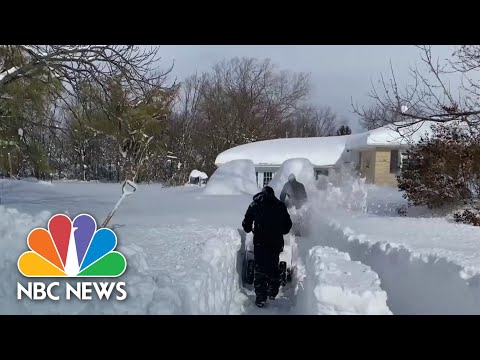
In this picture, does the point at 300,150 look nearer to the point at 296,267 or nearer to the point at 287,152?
the point at 287,152

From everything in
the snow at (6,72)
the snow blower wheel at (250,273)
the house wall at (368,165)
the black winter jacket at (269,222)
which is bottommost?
the snow blower wheel at (250,273)

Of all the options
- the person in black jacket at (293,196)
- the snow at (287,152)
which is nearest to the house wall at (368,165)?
the snow at (287,152)

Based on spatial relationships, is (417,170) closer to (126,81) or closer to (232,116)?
(126,81)

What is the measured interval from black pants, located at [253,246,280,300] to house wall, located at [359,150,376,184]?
21696mm

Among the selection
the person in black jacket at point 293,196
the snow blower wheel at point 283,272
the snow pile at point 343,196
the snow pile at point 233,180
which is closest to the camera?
the snow blower wheel at point 283,272

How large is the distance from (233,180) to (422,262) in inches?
574

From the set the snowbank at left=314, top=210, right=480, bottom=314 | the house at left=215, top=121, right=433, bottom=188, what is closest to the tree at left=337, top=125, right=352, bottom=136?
the house at left=215, top=121, right=433, bottom=188

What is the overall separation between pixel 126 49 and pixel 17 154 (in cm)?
683

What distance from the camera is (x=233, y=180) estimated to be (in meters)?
21.2

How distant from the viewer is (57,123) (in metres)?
9.95

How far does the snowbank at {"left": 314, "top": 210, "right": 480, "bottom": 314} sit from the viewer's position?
593 centimetres

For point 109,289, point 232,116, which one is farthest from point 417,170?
point 232,116

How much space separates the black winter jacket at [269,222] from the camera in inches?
290

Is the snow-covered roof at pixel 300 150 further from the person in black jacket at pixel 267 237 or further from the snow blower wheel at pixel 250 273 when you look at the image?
the person in black jacket at pixel 267 237
